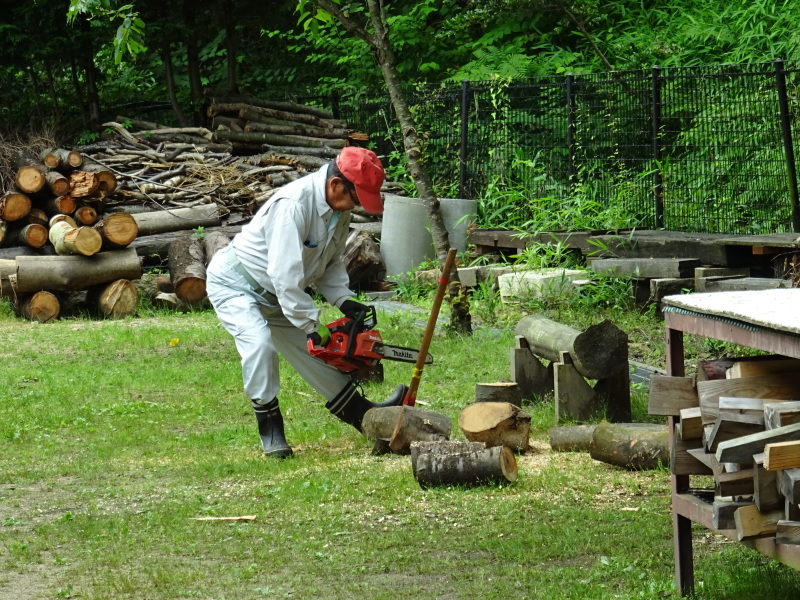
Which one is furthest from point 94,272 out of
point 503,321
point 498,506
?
point 498,506

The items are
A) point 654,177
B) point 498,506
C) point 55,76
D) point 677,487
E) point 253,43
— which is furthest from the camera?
point 253,43

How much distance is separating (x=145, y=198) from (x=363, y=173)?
911 cm

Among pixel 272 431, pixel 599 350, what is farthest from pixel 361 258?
pixel 272 431

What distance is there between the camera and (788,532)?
3367 mm

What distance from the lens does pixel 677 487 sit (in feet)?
13.4

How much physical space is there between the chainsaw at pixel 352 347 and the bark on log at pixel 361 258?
6958 mm

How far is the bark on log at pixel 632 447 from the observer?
233 inches

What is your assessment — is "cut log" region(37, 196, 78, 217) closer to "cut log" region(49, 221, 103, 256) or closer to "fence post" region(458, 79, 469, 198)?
"cut log" region(49, 221, 103, 256)

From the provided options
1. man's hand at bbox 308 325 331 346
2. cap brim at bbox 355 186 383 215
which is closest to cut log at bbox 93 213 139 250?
man's hand at bbox 308 325 331 346

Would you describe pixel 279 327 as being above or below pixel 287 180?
below

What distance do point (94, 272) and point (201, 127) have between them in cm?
592

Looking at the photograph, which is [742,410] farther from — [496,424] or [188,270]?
[188,270]

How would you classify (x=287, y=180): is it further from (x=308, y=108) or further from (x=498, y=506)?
(x=498, y=506)

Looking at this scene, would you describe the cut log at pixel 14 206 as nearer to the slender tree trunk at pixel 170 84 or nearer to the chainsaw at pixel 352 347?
the slender tree trunk at pixel 170 84
